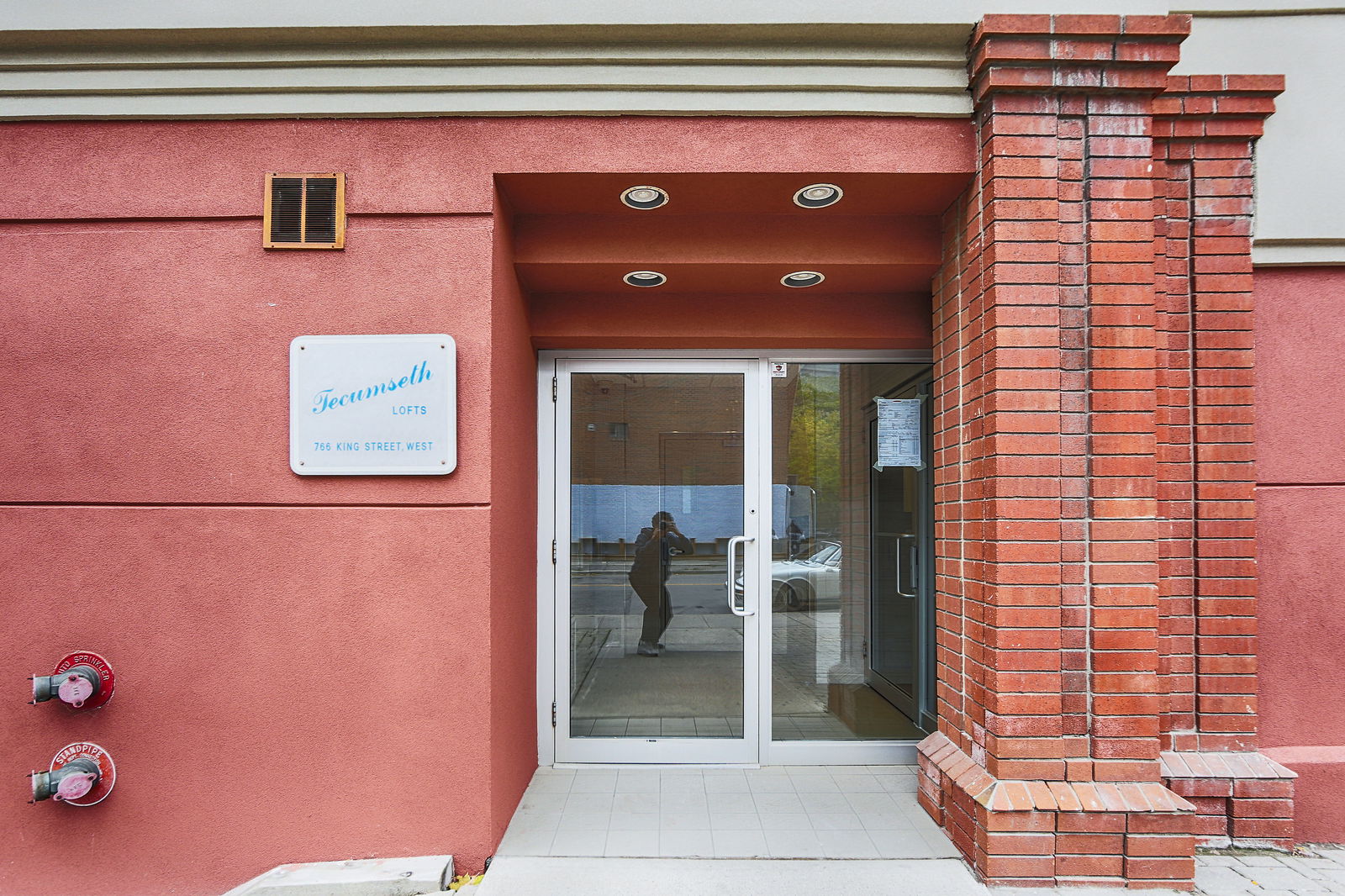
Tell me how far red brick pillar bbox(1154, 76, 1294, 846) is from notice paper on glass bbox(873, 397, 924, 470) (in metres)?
1.25

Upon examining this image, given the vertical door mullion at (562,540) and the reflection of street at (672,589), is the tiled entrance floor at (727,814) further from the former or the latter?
the reflection of street at (672,589)

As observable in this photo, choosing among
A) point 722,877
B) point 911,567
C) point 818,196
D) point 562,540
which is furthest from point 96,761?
point 911,567

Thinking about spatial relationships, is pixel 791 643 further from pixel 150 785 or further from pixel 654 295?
pixel 150 785

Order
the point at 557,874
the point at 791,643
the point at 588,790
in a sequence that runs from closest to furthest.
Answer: the point at 557,874 → the point at 588,790 → the point at 791,643

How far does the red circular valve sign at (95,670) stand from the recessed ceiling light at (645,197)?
10.5 ft

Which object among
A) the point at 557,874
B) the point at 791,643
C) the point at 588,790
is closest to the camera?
the point at 557,874

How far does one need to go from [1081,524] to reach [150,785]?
4.30m

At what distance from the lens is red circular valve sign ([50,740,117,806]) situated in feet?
10.1

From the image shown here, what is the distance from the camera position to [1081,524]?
10.2 feet

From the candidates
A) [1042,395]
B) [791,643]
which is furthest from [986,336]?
[791,643]

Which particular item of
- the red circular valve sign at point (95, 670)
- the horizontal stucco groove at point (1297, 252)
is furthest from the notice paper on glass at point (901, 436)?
the red circular valve sign at point (95, 670)

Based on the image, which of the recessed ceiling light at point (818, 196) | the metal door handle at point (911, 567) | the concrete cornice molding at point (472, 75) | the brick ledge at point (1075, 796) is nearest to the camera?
the brick ledge at point (1075, 796)

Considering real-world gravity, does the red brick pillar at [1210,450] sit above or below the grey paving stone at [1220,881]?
above

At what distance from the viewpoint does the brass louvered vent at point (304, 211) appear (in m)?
3.20
